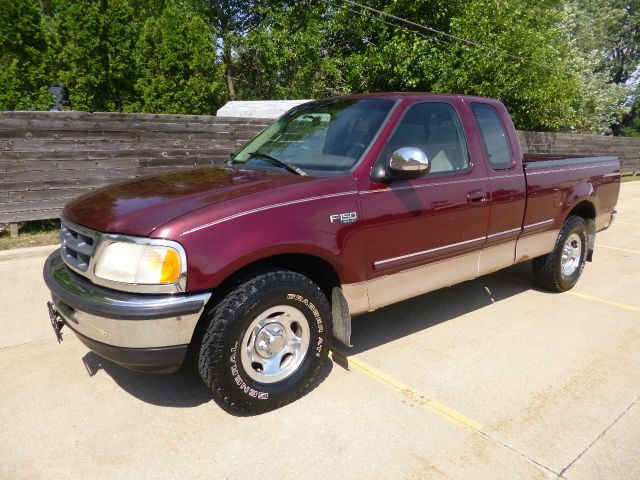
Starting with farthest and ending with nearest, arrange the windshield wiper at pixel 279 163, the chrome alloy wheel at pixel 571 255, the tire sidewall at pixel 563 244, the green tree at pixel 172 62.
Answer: the green tree at pixel 172 62 < the chrome alloy wheel at pixel 571 255 < the tire sidewall at pixel 563 244 < the windshield wiper at pixel 279 163

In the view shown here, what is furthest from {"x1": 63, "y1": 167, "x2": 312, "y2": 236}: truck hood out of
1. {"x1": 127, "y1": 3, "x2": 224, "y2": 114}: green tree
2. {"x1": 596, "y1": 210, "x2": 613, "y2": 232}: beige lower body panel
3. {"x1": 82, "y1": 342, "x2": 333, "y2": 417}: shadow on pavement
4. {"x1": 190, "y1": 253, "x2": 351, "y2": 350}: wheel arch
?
{"x1": 127, "y1": 3, "x2": 224, "y2": 114}: green tree

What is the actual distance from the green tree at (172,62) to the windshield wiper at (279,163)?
13.7 m

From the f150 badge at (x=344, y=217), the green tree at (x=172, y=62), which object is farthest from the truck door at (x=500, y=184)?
the green tree at (x=172, y=62)

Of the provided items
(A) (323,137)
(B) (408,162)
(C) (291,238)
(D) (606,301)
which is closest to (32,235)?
(A) (323,137)

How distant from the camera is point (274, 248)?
2.81 meters

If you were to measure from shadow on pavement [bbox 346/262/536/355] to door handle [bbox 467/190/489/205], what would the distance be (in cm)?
116

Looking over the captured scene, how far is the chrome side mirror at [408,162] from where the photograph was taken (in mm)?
3191

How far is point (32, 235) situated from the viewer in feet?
23.5

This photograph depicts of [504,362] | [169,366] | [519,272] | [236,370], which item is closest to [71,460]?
[169,366]

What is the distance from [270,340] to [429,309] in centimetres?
225

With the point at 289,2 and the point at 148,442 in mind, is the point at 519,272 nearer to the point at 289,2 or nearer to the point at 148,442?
the point at 148,442

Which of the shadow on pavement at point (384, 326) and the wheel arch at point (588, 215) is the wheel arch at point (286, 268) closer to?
the shadow on pavement at point (384, 326)

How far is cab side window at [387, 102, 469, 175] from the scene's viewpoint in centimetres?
362

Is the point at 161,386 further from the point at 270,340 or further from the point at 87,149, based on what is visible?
the point at 87,149
